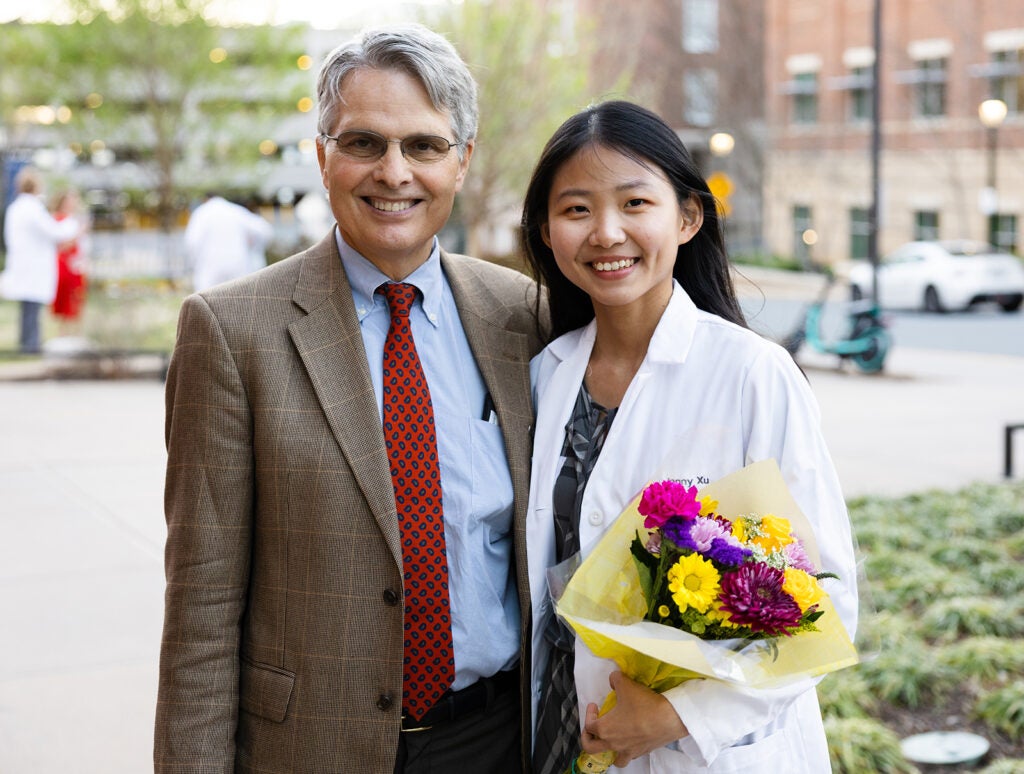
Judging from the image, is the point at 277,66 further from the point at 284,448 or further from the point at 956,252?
the point at 284,448

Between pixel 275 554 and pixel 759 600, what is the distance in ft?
3.08

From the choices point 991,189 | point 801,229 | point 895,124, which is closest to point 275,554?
point 991,189

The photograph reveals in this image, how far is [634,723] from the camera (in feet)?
7.31

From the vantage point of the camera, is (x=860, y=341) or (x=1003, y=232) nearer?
(x=860, y=341)

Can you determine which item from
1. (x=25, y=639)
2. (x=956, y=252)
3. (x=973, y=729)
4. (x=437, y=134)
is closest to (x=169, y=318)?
(x=25, y=639)

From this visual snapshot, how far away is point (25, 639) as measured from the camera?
561 centimetres

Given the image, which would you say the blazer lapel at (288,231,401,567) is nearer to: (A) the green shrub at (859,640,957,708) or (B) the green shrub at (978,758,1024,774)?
(B) the green shrub at (978,758,1024,774)

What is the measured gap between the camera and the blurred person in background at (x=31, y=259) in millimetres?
15156

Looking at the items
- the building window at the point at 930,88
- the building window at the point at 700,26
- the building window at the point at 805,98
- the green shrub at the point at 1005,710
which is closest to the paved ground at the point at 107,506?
the green shrub at the point at 1005,710

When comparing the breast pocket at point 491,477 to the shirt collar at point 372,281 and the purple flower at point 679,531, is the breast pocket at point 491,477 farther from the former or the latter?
the purple flower at point 679,531

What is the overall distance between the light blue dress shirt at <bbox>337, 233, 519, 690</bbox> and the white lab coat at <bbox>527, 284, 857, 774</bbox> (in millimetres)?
75

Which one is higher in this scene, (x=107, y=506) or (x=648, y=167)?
(x=648, y=167)

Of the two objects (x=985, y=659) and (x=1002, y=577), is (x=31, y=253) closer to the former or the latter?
(x=1002, y=577)

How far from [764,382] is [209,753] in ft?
4.22
